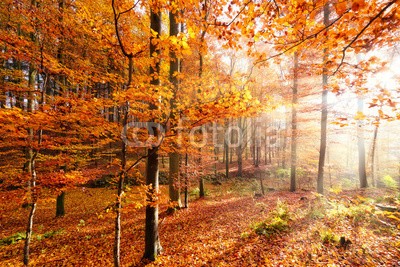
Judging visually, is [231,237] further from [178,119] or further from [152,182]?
[178,119]

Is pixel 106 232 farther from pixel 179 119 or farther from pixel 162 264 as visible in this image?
pixel 179 119

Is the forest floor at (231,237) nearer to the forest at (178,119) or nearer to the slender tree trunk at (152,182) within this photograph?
the forest at (178,119)

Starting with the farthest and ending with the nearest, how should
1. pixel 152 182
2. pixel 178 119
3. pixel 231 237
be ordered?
1. pixel 231 237
2. pixel 152 182
3. pixel 178 119

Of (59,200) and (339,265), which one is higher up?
(339,265)

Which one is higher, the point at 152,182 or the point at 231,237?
the point at 152,182

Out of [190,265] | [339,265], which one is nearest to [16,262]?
[190,265]

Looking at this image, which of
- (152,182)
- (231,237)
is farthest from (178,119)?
(231,237)

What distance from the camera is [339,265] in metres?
4.32

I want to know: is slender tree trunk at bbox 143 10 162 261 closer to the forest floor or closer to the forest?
the forest

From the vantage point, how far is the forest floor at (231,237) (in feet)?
16.0

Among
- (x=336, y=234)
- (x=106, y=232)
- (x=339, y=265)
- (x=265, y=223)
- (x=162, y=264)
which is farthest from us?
(x=106, y=232)

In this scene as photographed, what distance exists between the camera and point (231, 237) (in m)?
6.60

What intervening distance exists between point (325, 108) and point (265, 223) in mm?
7453

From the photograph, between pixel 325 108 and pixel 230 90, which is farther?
pixel 325 108
